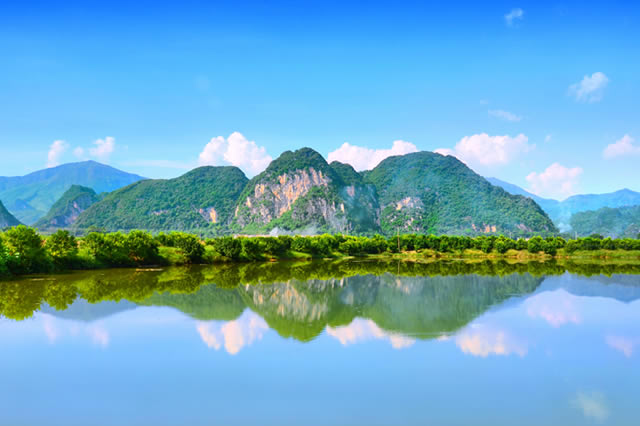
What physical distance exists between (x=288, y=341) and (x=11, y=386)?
659cm

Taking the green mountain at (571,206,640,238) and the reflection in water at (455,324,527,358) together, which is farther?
the green mountain at (571,206,640,238)

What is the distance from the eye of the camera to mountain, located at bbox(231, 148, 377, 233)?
14588cm

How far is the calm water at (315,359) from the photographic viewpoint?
764cm

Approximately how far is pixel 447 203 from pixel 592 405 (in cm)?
16624

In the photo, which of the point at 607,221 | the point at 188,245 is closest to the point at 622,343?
the point at 188,245

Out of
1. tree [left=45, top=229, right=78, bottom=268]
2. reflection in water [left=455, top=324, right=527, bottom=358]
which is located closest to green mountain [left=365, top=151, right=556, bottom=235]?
tree [left=45, top=229, right=78, bottom=268]

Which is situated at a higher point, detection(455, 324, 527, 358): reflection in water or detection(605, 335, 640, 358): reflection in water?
detection(605, 335, 640, 358): reflection in water

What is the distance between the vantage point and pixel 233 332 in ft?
44.4

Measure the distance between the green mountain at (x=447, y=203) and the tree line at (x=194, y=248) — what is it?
82022 millimetres

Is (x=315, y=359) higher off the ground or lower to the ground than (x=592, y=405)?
lower

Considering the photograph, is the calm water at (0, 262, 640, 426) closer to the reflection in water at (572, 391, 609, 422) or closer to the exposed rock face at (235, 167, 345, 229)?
the reflection in water at (572, 391, 609, 422)

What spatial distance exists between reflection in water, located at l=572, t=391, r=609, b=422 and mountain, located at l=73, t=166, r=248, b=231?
578 feet

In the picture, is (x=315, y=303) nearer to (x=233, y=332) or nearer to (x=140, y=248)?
(x=233, y=332)

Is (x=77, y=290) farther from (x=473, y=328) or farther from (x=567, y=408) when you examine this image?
(x=567, y=408)
